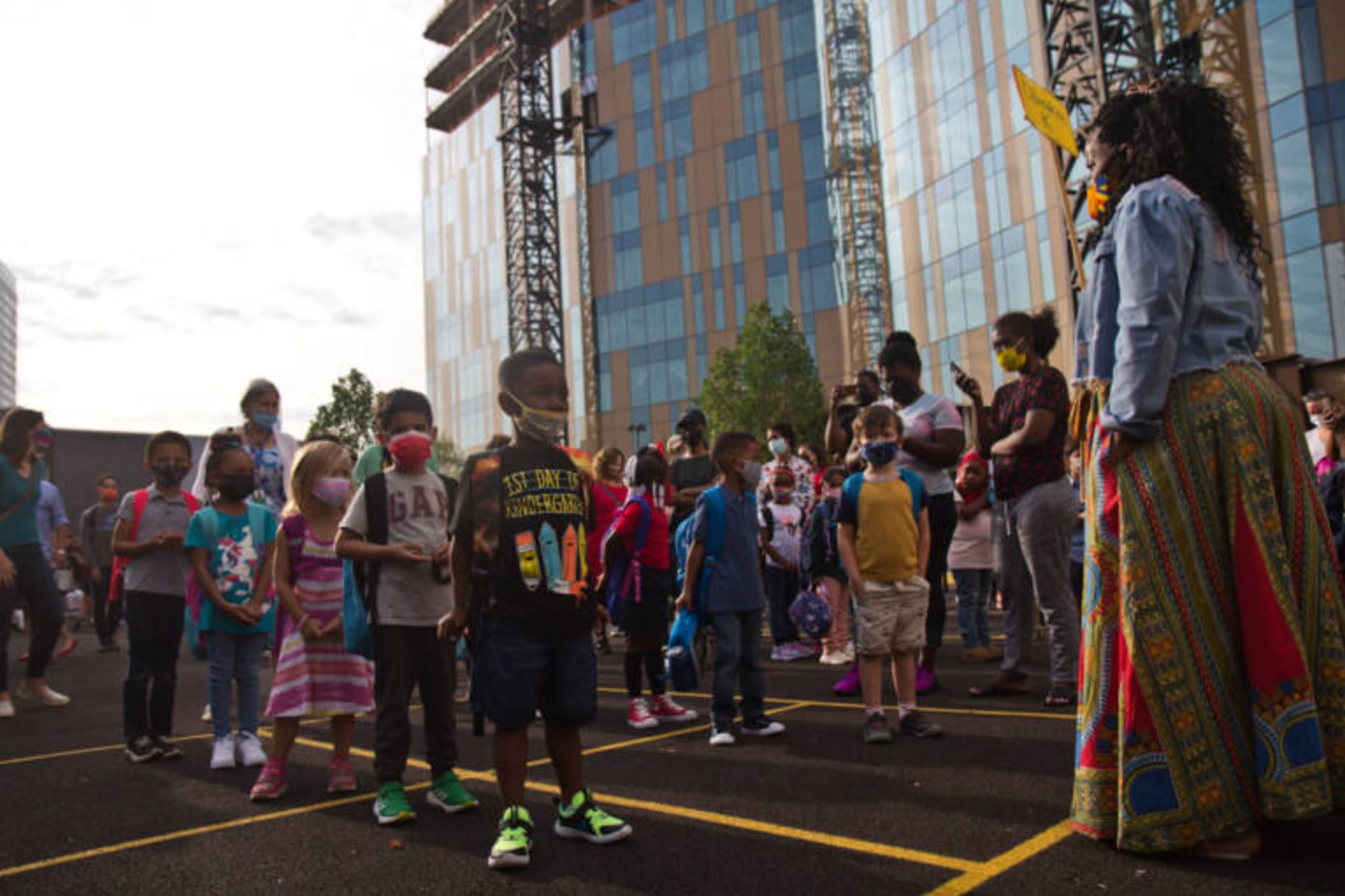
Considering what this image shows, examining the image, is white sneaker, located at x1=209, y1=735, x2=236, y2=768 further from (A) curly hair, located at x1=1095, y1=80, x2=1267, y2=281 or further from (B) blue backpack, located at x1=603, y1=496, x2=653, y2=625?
(A) curly hair, located at x1=1095, y1=80, x2=1267, y2=281

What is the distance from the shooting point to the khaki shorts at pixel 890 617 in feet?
17.0

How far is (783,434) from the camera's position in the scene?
32.4 ft

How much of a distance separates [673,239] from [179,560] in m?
50.2

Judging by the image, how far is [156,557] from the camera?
5867 millimetres

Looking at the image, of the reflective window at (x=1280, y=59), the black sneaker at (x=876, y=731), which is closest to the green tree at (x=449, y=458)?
the reflective window at (x=1280, y=59)

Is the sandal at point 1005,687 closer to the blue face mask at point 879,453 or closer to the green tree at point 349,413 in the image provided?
the blue face mask at point 879,453

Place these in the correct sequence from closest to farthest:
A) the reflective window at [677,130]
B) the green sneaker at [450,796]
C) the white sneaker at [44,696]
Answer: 1. the green sneaker at [450,796]
2. the white sneaker at [44,696]
3. the reflective window at [677,130]

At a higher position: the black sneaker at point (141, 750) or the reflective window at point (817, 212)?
the reflective window at point (817, 212)

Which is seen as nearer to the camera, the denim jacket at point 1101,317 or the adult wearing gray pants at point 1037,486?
the denim jacket at point 1101,317

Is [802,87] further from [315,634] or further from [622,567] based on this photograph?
[315,634]

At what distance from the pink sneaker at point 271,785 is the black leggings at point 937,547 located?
380 centimetres

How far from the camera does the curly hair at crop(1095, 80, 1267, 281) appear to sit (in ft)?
11.1

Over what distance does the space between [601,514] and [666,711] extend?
1.32 metres

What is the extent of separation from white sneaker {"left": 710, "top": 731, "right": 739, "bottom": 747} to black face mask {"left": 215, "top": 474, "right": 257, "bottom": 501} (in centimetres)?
296
